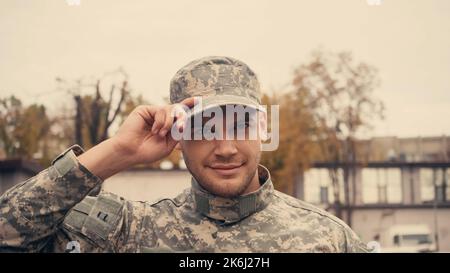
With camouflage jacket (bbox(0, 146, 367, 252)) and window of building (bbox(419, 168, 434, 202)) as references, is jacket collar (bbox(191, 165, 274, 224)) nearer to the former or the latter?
camouflage jacket (bbox(0, 146, 367, 252))

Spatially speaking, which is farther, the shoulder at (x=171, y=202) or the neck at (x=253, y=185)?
the shoulder at (x=171, y=202)

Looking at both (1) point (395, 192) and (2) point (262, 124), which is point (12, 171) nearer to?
(2) point (262, 124)

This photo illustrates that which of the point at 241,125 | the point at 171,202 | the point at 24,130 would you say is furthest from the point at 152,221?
the point at 24,130

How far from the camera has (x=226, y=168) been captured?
7.83ft

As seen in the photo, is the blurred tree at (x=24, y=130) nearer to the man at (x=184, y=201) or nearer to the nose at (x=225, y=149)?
the man at (x=184, y=201)

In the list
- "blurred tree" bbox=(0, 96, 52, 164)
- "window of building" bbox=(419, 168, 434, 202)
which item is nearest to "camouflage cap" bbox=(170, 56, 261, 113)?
"blurred tree" bbox=(0, 96, 52, 164)

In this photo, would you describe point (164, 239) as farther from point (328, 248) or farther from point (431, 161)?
point (431, 161)

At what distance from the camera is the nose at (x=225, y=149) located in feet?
7.71

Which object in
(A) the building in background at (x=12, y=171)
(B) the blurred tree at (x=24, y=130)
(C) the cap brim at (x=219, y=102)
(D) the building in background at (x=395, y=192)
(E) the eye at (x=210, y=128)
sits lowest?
(D) the building in background at (x=395, y=192)

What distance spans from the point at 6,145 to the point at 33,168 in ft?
3.05

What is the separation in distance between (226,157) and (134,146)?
0.32 metres

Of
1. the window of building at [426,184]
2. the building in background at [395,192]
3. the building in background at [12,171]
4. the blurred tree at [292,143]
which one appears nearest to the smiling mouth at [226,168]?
the building in background at [12,171]

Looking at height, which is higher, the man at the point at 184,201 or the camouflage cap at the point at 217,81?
the camouflage cap at the point at 217,81

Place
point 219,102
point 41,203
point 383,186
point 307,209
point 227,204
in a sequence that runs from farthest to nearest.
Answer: point 383,186 → point 307,209 → point 227,204 → point 219,102 → point 41,203
